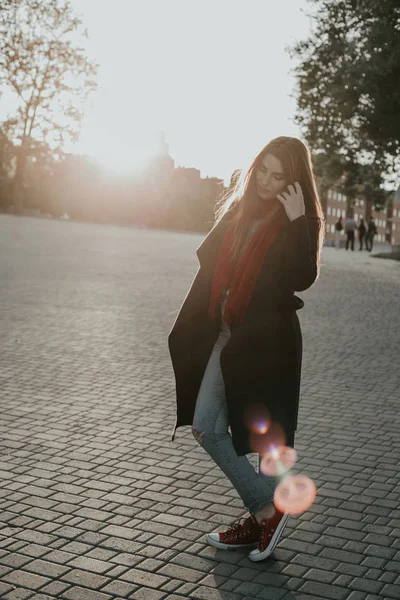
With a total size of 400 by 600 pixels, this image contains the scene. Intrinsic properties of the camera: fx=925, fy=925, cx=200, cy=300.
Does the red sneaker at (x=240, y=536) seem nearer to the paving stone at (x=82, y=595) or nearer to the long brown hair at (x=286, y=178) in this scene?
the paving stone at (x=82, y=595)

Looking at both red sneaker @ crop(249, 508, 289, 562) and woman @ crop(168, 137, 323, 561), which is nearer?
woman @ crop(168, 137, 323, 561)

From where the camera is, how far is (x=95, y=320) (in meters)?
11.4

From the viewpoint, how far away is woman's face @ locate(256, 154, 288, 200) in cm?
375

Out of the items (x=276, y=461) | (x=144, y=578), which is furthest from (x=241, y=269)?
(x=144, y=578)

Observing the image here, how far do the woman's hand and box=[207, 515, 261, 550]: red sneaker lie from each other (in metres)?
1.33

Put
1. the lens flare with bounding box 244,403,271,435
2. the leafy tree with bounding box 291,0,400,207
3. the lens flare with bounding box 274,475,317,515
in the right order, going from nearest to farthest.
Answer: the lens flare with bounding box 244,403,271,435 → the lens flare with bounding box 274,475,317,515 → the leafy tree with bounding box 291,0,400,207

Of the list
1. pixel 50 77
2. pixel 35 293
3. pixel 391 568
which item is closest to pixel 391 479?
pixel 391 568

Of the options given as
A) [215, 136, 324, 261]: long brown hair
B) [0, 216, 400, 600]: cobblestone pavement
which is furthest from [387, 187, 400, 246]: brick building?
[215, 136, 324, 261]: long brown hair

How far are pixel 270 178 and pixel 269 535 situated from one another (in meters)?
1.49

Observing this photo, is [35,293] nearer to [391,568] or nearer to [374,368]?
[374,368]

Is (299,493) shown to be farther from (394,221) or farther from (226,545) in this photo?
(394,221)

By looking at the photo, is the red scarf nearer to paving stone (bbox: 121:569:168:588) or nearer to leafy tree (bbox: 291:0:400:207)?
paving stone (bbox: 121:569:168:588)

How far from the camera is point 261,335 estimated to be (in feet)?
12.3

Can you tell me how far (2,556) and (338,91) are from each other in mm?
25724
